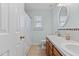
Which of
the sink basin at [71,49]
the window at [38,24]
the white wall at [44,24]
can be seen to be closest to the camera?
the sink basin at [71,49]

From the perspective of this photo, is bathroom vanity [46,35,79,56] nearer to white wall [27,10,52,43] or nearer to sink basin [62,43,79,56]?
sink basin [62,43,79,56]

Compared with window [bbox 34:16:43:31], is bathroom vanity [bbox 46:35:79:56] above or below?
below

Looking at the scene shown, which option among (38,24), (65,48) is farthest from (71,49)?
(38,24)

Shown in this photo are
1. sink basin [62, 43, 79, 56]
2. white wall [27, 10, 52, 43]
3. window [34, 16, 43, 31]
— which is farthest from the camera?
window [34, 16, 43, 31]

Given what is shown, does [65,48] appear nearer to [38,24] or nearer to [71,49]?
[71,49]

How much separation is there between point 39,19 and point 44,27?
1.58ft

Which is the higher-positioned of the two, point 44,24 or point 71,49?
point 44,24

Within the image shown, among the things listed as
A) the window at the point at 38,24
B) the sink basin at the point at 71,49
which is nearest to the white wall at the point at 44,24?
the window at the point at 38,24

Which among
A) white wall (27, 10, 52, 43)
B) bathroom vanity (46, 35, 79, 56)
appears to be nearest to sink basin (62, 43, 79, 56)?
bathroom vanity (46, 35, 79, 56)

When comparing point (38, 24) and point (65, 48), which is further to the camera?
point (38, 24)

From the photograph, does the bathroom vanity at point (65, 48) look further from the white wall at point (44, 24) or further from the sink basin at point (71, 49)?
the white wall at point (44, 24)

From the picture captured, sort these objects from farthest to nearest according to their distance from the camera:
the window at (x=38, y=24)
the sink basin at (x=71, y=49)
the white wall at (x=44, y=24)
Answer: the window at (x=38, y=24) → the white wall at (x=44, y=24) → the sink basin at (x=71, y=49)

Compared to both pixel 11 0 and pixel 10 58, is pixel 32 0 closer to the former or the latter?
pixel 11 0

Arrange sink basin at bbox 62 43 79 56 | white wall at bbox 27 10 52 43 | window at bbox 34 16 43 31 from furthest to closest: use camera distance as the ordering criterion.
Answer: window at bbox 34 16 43 31 < white wall at bbox 27 10 52 43 < sink basin at bbox 62 43 79 56
